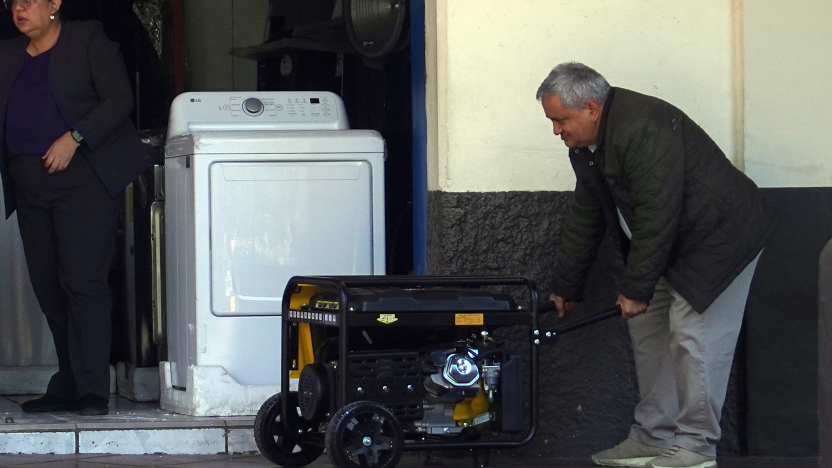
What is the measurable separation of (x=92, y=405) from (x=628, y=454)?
2.20m

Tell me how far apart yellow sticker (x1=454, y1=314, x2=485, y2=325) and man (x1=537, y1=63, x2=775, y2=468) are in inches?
21.3

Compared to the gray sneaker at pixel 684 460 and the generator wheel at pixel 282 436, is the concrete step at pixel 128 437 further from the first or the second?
the gray sneaker at pixel 684 460

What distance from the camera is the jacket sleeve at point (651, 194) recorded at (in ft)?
13.0

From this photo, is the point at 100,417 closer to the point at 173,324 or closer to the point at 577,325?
the point at 173,324

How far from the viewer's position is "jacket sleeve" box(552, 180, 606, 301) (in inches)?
173

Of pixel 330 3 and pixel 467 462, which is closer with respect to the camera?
pixel 467 462

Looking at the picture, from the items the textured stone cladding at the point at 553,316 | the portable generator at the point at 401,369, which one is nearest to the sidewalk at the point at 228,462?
the textured stone cladding at the point at 553,316

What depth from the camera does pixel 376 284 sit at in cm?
382

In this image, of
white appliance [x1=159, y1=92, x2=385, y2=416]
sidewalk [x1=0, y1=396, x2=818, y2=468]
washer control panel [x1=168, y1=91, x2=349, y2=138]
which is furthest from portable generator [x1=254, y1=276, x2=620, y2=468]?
washer control panel [x1=168, y1=91, x2=349, y2=138]

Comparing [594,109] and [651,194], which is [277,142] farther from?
[651,194]

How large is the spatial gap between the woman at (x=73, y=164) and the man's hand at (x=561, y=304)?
1.88 metres

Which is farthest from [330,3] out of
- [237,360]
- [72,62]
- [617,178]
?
[617,178]

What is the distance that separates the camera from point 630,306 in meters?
4.03

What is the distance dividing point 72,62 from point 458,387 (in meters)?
2.29
